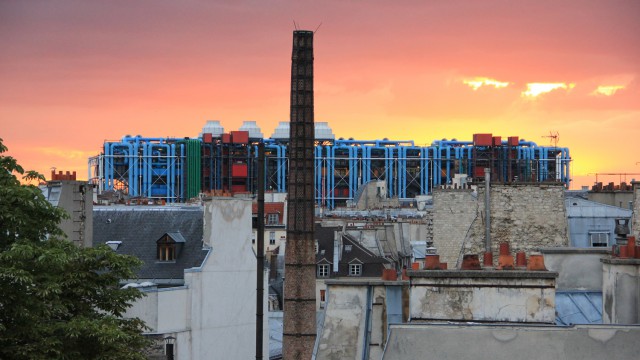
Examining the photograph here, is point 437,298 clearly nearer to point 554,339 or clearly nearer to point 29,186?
point 554,339

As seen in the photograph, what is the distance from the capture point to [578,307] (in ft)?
82.5

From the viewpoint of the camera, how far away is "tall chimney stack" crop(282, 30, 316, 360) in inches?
2464

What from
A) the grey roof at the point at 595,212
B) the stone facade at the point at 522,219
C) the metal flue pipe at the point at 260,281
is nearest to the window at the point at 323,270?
the grey roof at the point at 595,212

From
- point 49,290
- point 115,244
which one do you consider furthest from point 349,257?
point 49,290

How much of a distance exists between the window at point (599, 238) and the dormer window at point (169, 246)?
18468 millimetres

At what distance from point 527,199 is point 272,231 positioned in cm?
8421

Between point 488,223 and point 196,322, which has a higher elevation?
point 488,223

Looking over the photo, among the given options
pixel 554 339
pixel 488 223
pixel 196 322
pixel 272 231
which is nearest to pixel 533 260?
pixel 554 339

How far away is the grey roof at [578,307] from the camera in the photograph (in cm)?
2452

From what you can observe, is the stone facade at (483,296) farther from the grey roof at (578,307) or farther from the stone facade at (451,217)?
the stone facade at (451,217)

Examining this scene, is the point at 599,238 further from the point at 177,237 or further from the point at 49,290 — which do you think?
the point at 49,290

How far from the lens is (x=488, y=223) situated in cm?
4147

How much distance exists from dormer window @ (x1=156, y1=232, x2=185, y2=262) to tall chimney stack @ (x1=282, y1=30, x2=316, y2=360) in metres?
8.90

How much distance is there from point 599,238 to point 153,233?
20543 millimetres
